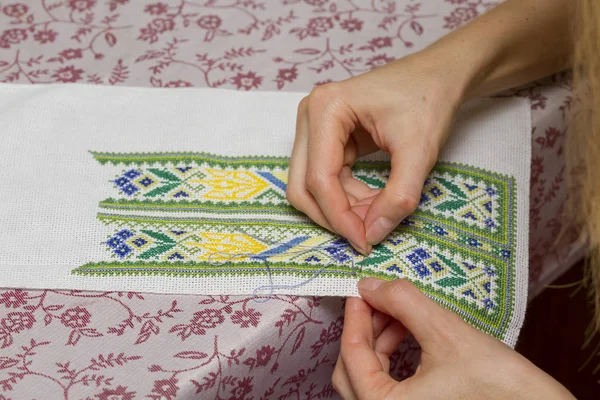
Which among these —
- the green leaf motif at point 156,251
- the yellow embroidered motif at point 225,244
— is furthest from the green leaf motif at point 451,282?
the green leaf motif at point 156,251

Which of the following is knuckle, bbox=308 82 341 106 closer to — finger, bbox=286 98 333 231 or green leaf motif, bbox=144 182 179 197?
finger, bbox=286 98 333 231

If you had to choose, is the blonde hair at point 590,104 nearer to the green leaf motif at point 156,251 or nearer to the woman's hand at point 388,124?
the woman's hand at point 388,124

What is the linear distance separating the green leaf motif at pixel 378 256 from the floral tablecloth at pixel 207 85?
66 mm

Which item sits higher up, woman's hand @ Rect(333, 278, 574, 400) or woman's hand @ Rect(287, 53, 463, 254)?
woman's hand @ Rect(287, 53, 463, 254)

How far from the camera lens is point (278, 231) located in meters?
0.84

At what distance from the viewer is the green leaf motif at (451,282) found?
0.81m

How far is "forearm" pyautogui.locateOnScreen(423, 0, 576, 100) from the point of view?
0.91 metres

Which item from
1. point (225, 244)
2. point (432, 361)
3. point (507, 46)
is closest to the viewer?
point (432, 361)

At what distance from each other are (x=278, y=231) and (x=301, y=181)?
70 mm

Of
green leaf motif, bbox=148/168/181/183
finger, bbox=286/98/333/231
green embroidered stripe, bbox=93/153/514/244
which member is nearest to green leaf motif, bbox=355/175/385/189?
green embroidered stripe, bbox=93/153/514/244

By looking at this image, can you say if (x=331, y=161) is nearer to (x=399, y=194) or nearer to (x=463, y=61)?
(x=399, y=194)

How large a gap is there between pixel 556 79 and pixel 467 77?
0.86 feet

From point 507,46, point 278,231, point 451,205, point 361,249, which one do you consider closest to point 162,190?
point 278,231

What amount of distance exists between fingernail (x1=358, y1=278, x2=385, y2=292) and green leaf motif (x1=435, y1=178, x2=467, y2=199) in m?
0.20
